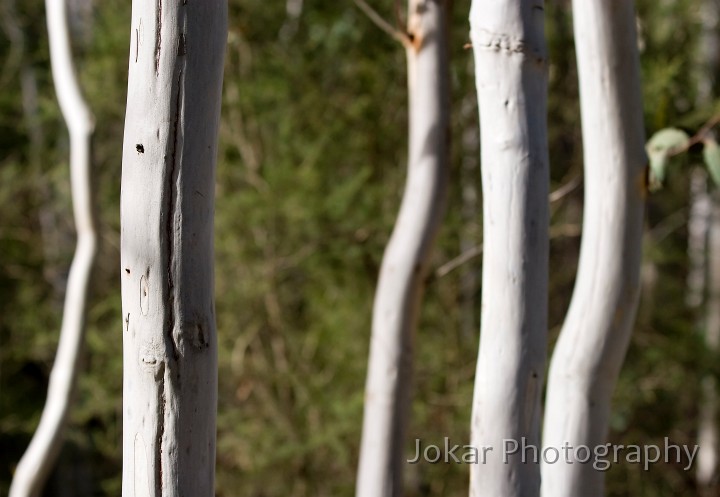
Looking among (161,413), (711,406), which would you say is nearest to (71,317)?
(161,413)

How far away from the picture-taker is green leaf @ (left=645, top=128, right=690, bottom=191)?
149 centimetres

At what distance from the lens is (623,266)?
1239mm

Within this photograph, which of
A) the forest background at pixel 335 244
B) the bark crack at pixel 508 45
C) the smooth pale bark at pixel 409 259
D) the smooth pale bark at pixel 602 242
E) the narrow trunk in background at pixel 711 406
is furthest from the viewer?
the narrow trunk in background at pixel 711 406

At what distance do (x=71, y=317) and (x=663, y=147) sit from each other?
4.14 feet

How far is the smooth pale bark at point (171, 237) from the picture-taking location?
32.4 inches

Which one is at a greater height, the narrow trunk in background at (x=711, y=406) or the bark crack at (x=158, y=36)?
the bark crack at (x=158, y=36)

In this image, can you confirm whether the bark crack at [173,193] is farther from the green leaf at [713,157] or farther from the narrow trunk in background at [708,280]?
the narrow trunk in background at [708,280]

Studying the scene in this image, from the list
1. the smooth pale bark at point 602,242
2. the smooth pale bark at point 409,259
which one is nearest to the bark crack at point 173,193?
the smooth pale bark at point 602,242

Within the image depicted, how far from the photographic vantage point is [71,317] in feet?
5.39

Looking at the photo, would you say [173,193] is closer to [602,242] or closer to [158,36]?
[158,36]

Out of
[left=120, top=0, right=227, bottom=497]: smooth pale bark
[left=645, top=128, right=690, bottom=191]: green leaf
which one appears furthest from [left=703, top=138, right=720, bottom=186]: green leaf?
[left=120, top=0, right=227, bottom=497]: smooth pale bark

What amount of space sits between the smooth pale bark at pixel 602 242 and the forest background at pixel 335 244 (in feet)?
6.47

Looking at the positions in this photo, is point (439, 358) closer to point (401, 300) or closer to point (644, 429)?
point (644, 429)

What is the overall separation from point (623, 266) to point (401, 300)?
520 millimetres
